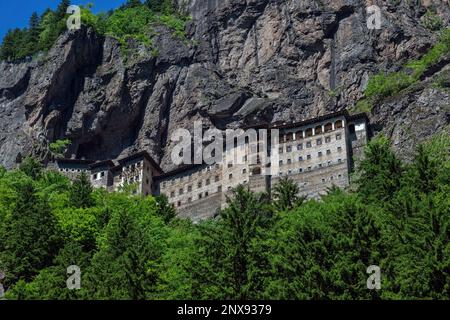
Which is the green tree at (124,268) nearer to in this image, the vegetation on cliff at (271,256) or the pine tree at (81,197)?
the vegetation on cliff at (271,256)

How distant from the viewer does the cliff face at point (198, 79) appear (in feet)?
330

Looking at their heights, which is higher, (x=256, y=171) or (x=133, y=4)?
(x=133, y=4)

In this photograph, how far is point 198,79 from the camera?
10644 cm

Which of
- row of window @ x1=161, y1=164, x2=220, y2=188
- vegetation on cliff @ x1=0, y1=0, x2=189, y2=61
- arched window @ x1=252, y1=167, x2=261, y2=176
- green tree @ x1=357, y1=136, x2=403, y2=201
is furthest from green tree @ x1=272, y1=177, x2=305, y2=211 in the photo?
vegetation on cliff @ x1=0, y1=0, x2=189, y2=61

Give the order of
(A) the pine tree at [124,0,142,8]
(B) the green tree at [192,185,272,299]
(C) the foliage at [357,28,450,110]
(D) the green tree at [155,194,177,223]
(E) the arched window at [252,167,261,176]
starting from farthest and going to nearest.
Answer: (A) the pine tree at [124,0,142,8], (C) the foliage at [357,28,450,110], (E) the arched window at [252,167,261,176], (D) the green tree at [155,194,177,223], (B) the green tree at [192,185,272,299]

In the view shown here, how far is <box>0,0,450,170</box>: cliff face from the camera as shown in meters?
101

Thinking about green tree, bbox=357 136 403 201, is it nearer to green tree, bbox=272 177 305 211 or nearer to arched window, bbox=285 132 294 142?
green tree, bbox=272 177 305 211

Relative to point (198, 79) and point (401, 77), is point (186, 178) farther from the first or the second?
point (401, 77)

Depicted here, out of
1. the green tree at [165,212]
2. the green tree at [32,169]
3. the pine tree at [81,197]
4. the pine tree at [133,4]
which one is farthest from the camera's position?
the pine tree at [133,4]

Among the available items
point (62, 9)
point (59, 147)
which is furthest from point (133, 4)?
point (59, 147)

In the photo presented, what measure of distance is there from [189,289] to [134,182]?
2432 inches

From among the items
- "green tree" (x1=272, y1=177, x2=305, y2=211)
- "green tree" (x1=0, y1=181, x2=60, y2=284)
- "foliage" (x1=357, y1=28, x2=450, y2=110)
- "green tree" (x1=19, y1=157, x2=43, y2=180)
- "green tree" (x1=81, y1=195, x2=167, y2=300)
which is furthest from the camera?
"foliage" (x1=357, y1=28, x2=450, y2=110)

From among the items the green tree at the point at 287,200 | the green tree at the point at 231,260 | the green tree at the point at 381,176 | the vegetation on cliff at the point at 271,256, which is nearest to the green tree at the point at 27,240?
the vegetation on cliff at the point at 271,256
